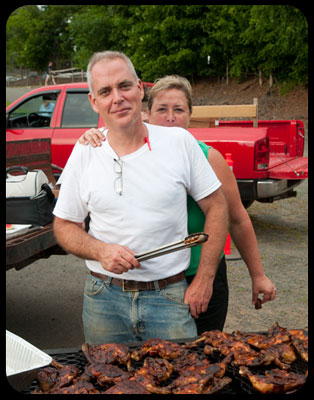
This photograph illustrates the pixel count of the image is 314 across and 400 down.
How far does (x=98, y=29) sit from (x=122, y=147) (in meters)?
32.5

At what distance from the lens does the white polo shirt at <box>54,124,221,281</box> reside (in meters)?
2.07

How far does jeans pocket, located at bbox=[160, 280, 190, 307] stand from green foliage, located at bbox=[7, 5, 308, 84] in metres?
18.9

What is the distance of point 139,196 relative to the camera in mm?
2068

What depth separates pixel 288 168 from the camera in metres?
7.49

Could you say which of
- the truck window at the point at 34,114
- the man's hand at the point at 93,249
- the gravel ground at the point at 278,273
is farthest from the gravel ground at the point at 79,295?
the truck window at the point at 34,114

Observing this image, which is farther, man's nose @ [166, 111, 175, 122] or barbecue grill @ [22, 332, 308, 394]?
man's nose @ [166, 111, 175, 122]

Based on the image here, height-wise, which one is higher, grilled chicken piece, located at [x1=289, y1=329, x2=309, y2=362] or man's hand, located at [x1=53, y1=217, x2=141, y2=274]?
man's hand, located at [x1=53, y1=217, x2=141, y2=274]

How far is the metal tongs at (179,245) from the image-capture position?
1762mm

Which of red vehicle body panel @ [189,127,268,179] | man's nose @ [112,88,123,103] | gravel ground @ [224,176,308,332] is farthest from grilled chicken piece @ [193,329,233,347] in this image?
red vehicle body panel @ [189,127,268,179]

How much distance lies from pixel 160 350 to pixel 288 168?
19.8ft

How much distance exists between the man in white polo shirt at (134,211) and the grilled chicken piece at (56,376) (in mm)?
419

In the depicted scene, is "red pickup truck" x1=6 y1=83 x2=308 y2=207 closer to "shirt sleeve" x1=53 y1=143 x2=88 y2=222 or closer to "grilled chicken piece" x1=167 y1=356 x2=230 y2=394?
"shirt sleeve" x1=53 y1=143 x2=88 y2=222
